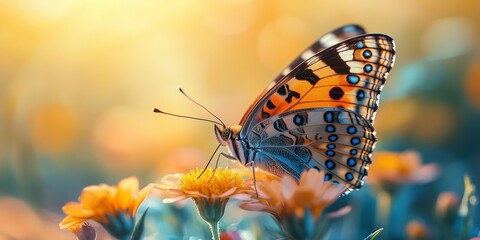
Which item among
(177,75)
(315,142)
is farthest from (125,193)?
(177,75)

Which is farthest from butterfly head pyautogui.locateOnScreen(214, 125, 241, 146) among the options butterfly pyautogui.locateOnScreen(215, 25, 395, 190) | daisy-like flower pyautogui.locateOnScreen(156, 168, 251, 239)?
daisy-like flower pyautogui.locateOnScreen(156, 168, 251, 239)

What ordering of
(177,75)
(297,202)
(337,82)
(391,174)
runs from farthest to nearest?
(177,75) → (391,174) → (337,82) → (297,202)

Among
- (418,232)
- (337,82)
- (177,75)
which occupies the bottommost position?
(418,232)

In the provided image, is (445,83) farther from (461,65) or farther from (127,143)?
(127,143)

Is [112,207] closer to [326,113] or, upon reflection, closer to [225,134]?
[225,134]

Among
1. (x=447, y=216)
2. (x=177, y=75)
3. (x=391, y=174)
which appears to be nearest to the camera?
(x=447, y=216)

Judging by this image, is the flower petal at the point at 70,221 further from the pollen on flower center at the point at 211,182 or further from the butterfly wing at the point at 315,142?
the butterfly wing at the point at 315,142

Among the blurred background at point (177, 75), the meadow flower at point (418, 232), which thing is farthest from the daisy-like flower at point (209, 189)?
the blurred background at point (177, 75)

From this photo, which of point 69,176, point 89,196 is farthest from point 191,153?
point 69,176
